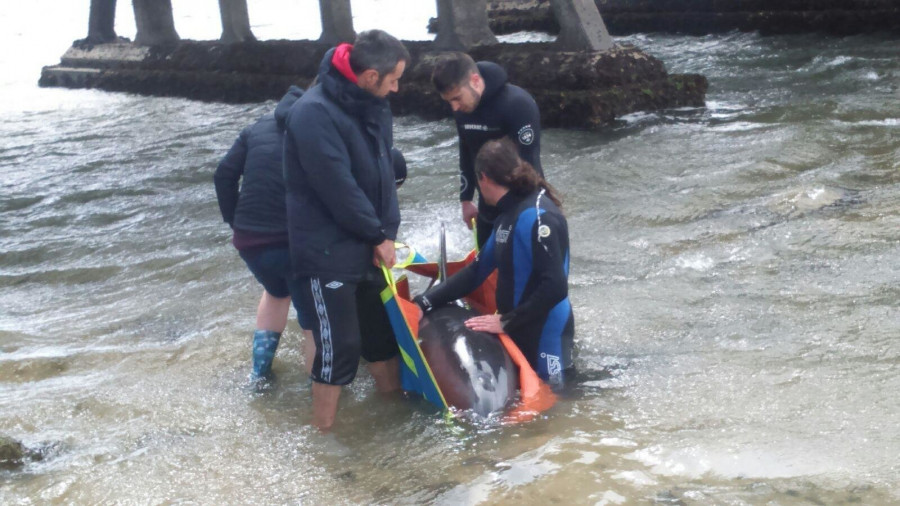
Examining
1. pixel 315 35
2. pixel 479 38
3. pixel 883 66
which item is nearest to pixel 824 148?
pixel 883 66

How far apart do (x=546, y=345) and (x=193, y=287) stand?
4.01 metres

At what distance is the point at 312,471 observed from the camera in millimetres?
4391

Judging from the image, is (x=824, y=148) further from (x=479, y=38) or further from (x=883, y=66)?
(x=479, y=38)

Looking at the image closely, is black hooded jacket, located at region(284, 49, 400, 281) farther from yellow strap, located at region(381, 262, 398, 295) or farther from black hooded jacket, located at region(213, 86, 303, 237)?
black hooded jacket, located at region(213, 86, 303, 237)

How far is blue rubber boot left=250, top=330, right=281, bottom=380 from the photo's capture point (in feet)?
17.9

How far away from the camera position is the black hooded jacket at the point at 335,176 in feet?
14.0

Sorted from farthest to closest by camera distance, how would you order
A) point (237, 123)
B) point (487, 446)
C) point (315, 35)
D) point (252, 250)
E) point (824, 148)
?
point (315, 35) → point (237, 123) → point (824, 148) → point (252, 250) → point (487, 446)

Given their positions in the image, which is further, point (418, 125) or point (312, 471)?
point (418, 125)

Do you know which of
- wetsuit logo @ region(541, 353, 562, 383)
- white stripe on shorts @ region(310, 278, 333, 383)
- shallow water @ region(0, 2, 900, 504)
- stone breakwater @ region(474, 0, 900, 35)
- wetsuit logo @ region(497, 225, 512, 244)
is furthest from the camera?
stone breakwater @ region(474, 0, 900, 35)

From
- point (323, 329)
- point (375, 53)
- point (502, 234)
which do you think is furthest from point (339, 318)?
point (375, 53)

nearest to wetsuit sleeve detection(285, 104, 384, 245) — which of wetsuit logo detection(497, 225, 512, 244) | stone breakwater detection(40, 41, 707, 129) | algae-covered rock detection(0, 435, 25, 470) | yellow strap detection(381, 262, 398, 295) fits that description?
yellow strap detection(381, 262, 398, 295)

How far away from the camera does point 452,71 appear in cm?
518

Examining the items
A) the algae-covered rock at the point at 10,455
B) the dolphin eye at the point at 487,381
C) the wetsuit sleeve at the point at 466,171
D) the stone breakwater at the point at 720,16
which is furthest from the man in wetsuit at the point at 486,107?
the stone breakwater at the point at 720,16

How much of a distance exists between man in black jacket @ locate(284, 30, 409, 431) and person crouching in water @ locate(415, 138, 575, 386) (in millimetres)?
512
